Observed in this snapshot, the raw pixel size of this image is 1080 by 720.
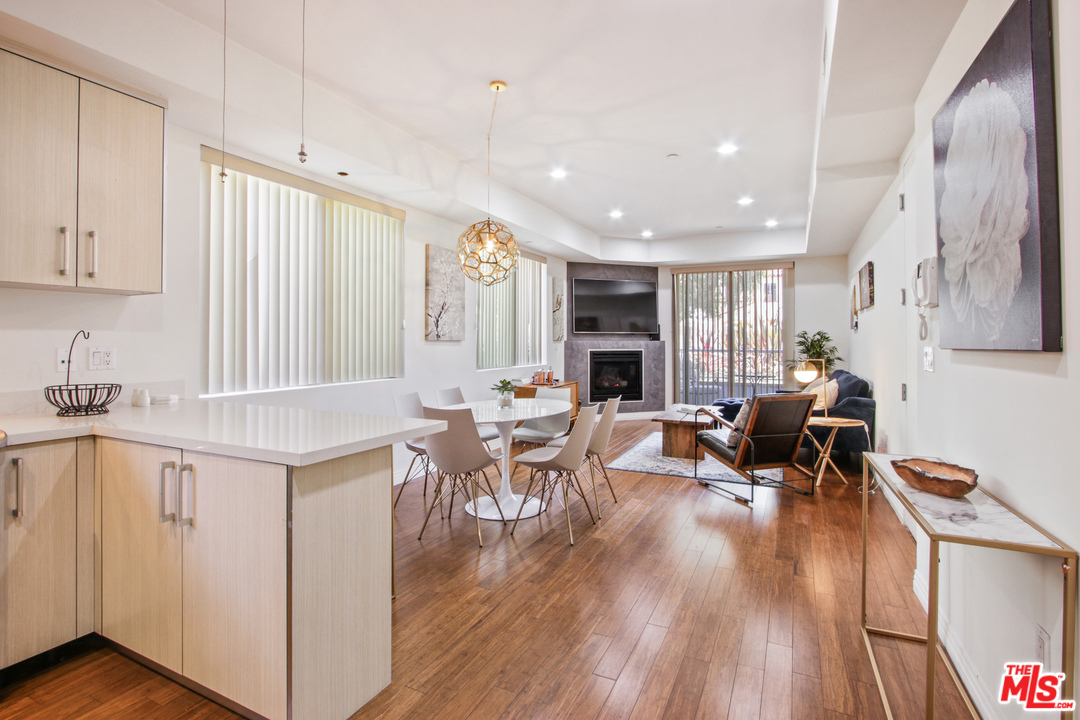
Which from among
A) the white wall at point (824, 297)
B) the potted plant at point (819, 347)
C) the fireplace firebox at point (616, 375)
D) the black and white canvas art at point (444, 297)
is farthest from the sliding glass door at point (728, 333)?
the black and white canvas art at point (444, 297)

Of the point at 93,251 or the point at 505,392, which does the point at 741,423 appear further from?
the point at 93,251

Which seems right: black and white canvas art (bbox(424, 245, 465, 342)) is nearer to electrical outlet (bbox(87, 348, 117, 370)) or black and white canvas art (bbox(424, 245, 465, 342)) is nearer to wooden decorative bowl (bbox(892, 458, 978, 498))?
electrical outlet (bbox(87, 348, 117, 370))

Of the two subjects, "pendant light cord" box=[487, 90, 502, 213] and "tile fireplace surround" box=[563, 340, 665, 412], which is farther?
"tile fireplace surround" box=[563, 340, 665, 412]

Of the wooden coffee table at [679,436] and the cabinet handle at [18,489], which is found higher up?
the cabinet handle at [18,489]

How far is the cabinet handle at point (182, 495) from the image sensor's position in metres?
1.64

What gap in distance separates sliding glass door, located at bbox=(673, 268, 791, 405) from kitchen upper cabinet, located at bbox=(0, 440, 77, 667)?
308 inches

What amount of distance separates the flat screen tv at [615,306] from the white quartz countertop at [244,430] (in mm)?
6081

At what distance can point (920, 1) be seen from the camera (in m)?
1.82

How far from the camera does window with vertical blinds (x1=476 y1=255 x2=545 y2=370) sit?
5.95 meters

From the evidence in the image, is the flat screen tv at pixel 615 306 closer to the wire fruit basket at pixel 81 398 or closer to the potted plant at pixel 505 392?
the potted plant at pixel 505 392

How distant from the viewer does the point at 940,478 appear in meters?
1.53

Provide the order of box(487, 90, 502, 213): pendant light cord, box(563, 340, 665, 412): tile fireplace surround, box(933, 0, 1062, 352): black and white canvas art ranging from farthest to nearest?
box(563, 340, 665, 412): tile fireplace surround → box(487, 90, 502, 213): pendant light cord → box(933, 0, 1062, 352): black and white canvas art

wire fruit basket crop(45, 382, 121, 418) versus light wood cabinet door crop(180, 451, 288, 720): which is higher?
wire fruit basket crop(45, 382, 121, 418)

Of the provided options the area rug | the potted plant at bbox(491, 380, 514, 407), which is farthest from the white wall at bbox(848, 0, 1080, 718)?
the potted plant at bbox(491, 380, 514, 407)
